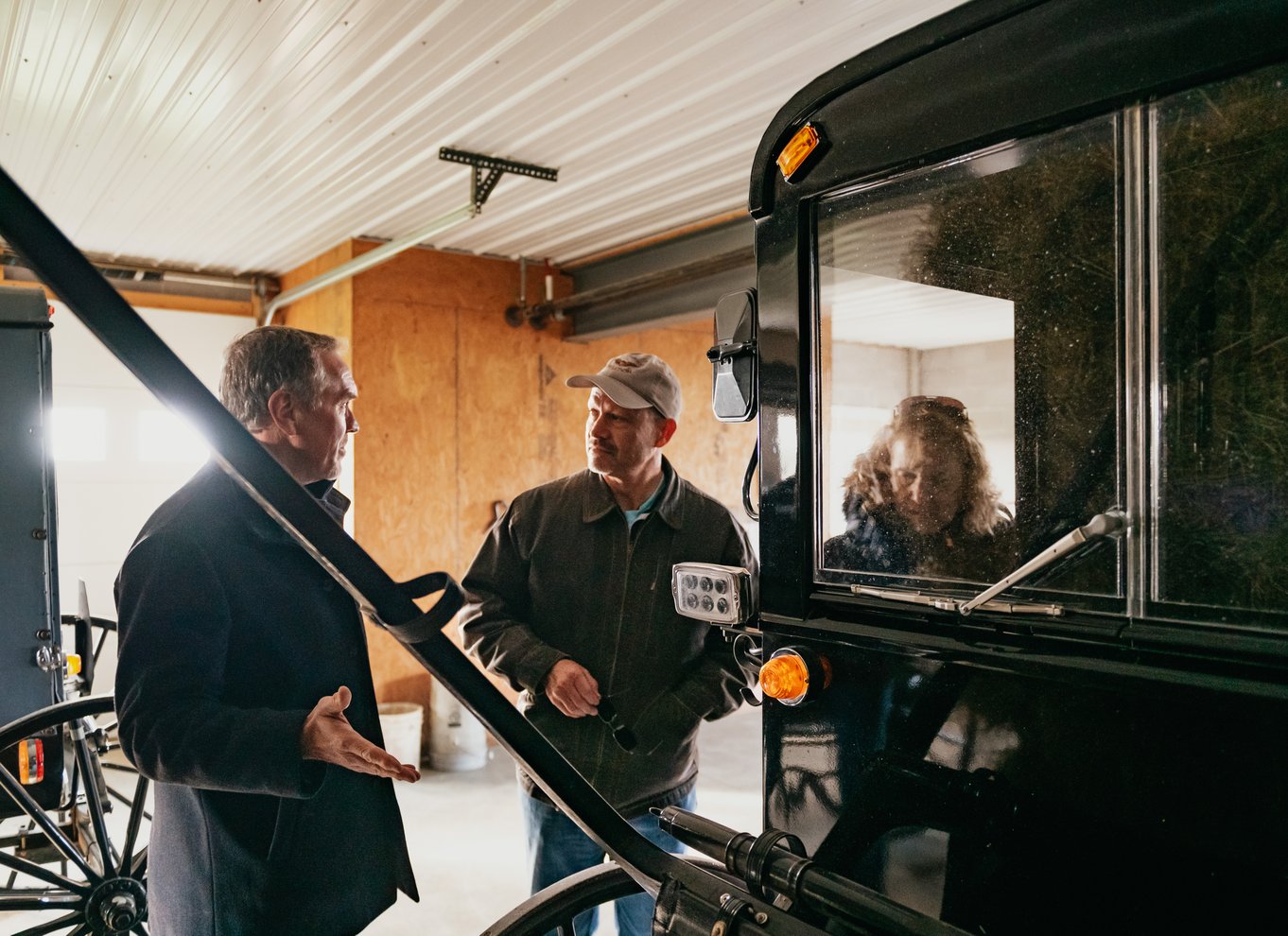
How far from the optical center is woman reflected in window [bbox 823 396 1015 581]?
1437 millimetres

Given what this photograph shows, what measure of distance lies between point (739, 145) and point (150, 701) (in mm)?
4010

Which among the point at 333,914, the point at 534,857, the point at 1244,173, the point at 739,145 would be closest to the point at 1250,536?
the point at 1244,173

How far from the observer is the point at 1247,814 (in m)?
1.11

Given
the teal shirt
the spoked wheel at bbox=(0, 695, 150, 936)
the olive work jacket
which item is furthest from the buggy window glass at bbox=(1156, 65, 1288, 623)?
the spoked wheel at bbox=(0, 695, 150, 936)

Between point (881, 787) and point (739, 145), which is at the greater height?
point (739, 145)

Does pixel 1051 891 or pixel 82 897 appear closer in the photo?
pixel 1051 891

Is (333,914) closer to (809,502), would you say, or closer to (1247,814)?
(809,502)

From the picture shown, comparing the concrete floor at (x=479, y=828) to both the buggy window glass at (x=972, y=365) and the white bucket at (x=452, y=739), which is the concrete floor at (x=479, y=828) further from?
the buggy window glass at (x=972, y=365)

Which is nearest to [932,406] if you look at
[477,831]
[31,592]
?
[31,592]

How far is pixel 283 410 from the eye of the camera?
1.98 m

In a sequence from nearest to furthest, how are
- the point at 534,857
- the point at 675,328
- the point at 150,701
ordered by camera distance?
the point at 150,701 → the point at 534,857 → the point at 675,328

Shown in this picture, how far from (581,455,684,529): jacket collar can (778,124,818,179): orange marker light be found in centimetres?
127

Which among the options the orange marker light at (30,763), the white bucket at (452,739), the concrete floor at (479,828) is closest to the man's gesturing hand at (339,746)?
the orange marker light at (30,763)

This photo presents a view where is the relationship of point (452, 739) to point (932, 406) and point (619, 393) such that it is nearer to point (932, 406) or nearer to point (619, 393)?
point (619, 393)
